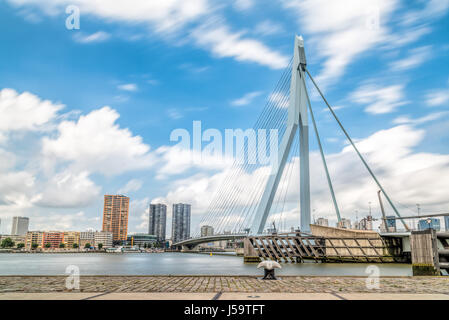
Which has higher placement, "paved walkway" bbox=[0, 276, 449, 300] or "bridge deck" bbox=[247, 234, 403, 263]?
"paved walkway" bbox=[0, 276, 449, 300]

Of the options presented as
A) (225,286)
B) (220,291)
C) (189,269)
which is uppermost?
(220,291)

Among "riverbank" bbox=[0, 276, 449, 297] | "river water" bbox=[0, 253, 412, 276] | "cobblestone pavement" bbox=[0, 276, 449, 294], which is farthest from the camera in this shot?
"river water" bbox=[0, 253, 412, 276]

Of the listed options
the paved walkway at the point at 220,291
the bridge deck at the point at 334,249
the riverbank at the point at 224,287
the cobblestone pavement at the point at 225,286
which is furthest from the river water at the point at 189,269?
the paved walkway at the point at 220,291

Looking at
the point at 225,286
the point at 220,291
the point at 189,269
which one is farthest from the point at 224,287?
the point at 189,269

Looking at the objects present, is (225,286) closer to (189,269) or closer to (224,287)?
(224,287)

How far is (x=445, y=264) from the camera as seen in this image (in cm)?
1825

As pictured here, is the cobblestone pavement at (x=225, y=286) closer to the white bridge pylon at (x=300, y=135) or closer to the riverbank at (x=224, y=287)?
the riverbank at (x=224, y=287)

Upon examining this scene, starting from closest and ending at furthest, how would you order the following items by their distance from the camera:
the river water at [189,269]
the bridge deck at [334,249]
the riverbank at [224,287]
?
the riverbank at [224,287], the river water at [189,269], the bridge deck at [334,249]

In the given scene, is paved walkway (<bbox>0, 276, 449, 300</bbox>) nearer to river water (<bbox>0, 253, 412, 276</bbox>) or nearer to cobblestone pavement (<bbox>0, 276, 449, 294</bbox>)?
cobblestone pavement (<bbox>0, 276, 449, 294</bbox>)

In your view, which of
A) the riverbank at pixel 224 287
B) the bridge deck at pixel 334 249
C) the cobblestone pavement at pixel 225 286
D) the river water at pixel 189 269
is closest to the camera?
the riverbank at pixel 224 287

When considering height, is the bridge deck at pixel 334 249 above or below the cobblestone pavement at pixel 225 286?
below

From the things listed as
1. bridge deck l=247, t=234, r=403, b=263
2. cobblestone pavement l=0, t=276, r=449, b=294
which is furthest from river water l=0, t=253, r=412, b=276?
cobblestone pavement l=0, t=276, r=449, b=294

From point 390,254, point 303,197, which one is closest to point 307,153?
point 303,197
